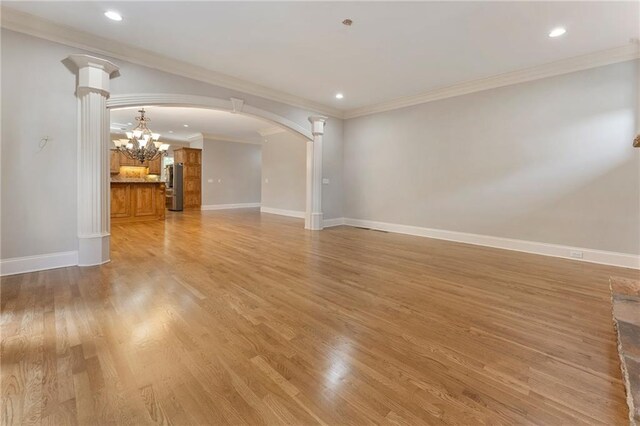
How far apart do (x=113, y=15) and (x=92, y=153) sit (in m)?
1.62

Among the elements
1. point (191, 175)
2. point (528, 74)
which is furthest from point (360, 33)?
point (191, 175)

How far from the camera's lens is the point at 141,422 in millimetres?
1243

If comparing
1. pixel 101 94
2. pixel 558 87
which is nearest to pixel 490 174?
pixel 558 87

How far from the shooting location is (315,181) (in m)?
6.67

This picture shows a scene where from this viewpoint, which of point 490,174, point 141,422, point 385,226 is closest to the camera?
point 141,422

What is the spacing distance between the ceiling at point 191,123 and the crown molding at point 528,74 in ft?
10.5

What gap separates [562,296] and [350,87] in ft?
14.9

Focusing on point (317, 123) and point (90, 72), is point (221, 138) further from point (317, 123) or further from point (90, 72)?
point (90, 72)

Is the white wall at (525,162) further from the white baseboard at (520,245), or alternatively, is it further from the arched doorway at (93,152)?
the arched doorway at (93,152)

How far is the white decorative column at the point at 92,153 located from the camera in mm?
3449

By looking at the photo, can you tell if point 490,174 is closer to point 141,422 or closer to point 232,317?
point 232,317

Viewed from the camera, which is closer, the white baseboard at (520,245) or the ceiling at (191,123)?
the white baseboard at (520,245)

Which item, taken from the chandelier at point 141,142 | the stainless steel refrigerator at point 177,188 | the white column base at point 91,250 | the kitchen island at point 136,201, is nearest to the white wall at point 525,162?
the white column base at point 91,250

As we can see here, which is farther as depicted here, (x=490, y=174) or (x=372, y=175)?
(x=372, y=175)
